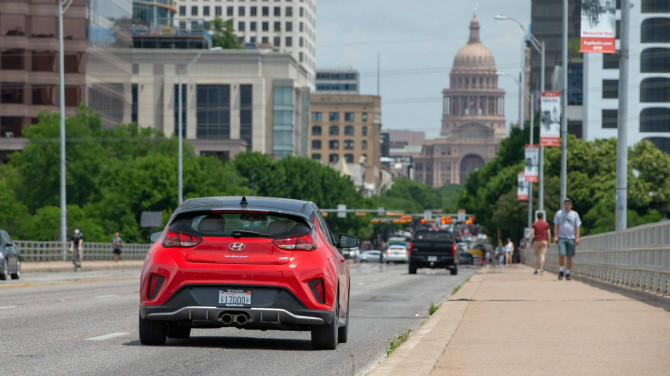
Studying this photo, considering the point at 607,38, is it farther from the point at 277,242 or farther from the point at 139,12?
the point at 139,12

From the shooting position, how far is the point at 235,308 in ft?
41.8

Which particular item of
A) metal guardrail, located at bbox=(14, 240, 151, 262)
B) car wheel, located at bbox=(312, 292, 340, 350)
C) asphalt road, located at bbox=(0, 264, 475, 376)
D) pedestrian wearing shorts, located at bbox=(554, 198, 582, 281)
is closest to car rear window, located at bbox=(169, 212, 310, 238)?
car wheel, located at bbox=(312, 292, 340, 350)

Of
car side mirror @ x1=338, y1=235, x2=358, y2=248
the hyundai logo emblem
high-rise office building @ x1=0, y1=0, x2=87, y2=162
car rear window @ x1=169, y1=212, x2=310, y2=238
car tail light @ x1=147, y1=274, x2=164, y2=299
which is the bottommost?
car tail light @ x1=147, y1=274, x2=164, y2=299

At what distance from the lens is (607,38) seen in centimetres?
3203

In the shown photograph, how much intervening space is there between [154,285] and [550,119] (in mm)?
40317

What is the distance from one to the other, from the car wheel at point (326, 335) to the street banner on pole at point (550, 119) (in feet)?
126

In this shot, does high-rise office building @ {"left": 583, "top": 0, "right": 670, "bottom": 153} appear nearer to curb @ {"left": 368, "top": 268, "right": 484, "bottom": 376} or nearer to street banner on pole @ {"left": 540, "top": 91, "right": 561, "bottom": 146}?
street banner on pole @ {"left": 540, "top": 91, "right": 561, "bottom": 146}

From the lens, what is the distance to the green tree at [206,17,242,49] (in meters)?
173

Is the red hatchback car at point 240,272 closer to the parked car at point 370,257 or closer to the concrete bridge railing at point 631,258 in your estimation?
the concrete bridge railing at point 631,258

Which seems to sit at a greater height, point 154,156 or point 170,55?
point 170,55

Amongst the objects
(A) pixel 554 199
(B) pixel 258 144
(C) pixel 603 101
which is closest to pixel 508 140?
(C) pixel 603 101

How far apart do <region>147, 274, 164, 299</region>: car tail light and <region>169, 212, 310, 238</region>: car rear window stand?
19.3 inches

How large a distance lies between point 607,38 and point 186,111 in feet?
417

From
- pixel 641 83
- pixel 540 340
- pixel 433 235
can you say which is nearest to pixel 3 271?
pixel 433 235
